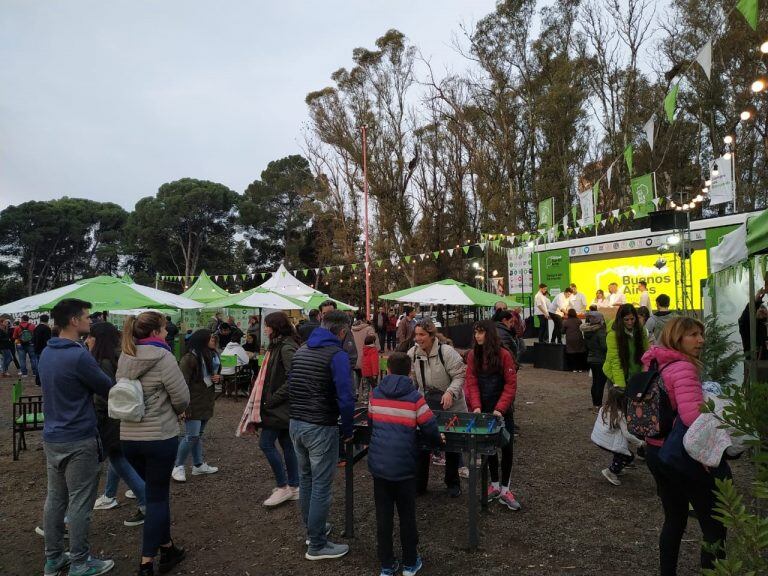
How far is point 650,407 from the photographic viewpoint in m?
2.72

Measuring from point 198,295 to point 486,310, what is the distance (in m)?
12.5

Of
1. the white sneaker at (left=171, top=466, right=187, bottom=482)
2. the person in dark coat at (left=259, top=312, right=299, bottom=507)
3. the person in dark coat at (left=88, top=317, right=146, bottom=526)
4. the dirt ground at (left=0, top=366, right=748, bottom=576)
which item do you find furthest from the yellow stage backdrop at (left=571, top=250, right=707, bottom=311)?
the person in dark coat at (left=88, top=317, right=146, bottom=526)

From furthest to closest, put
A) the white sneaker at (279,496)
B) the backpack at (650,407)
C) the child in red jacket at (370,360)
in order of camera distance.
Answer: the child in red jacket at (370,360) → the white sneaker at (279,496) → the backpack at (650,407)

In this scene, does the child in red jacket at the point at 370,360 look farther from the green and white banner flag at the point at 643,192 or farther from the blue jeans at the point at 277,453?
the green and white banner flag at the point at 643,192

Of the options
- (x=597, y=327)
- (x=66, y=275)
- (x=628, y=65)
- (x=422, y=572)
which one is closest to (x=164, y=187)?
(x=66, y=275)

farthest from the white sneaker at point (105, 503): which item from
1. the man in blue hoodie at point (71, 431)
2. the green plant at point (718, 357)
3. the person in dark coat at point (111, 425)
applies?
the green plant at point (718, 357)

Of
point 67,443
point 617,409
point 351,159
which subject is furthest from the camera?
point 351,159

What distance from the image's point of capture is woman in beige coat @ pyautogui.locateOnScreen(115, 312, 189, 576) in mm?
3121

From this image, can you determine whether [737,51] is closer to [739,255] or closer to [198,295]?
[739,255]

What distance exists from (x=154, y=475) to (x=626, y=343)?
15.2ft

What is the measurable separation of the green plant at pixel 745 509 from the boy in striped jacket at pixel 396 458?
1710 mm

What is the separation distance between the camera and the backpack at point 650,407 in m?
2.66

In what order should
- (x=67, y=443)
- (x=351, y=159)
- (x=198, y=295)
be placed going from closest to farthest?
(x=67, y=443) < (x=198, y=295) < (x=351, y=159)

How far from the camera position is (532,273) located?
1744 centimetres
